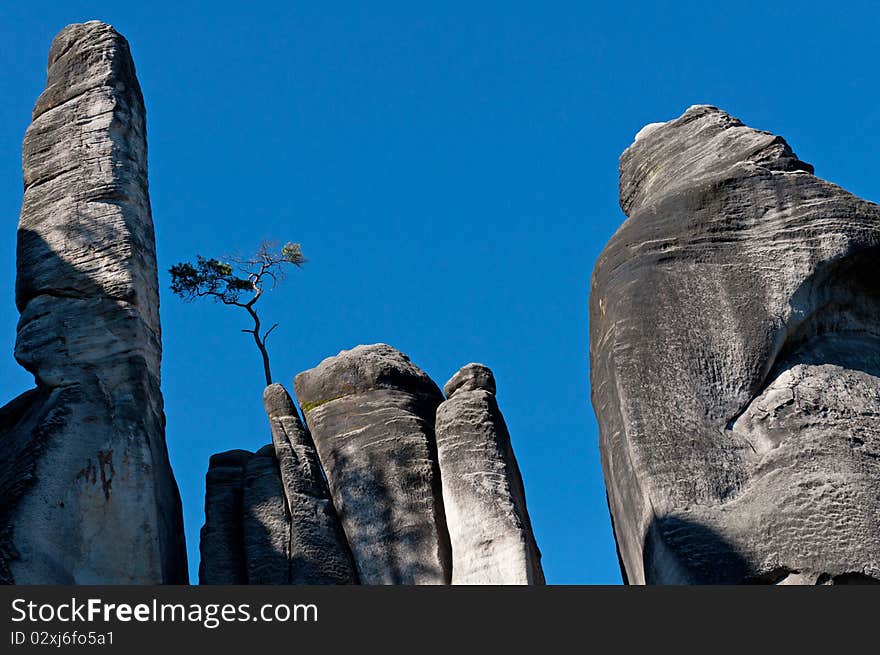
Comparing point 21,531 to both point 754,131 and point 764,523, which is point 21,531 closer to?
point 764,523

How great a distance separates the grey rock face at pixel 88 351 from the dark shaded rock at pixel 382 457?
1.59 metres

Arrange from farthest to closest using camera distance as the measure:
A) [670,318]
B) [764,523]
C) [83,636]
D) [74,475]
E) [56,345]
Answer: [56,345]
[74,475]
[670,318]
[764,523]
[83,636]

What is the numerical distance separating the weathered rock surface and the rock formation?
0.04 ft

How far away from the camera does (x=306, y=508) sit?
53.9 feet

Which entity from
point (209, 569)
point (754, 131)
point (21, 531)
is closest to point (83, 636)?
point (21, 531)

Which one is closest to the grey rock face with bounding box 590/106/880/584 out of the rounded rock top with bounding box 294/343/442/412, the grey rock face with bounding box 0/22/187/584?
the rounded rock top with bounding box 294/343/442/412

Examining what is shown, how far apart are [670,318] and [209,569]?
514cm

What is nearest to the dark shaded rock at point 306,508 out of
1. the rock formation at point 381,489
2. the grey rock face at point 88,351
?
the rock formation at point 381,489

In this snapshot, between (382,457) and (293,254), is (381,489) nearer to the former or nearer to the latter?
(382,457)

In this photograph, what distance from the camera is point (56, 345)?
16.6 m

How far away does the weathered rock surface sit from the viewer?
1520 centimetres

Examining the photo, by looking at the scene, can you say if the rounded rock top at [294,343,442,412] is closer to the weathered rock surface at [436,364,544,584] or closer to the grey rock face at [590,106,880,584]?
the weathered rock surface at [436,364,544,584]

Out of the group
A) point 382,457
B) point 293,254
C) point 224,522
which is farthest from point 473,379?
point 293,254

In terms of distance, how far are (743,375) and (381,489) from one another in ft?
13.6
